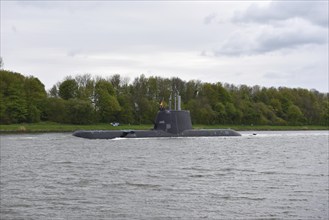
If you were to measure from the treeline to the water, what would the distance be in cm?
5638

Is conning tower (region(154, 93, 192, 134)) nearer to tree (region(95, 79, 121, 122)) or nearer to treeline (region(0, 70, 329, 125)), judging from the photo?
treeline (region(0, 70, 329, 125))

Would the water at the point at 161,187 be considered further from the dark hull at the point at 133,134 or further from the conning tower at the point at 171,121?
the conning tower at the point at 171,121

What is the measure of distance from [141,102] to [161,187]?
86244 mm

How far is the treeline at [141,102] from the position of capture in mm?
97812

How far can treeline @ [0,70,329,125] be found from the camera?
97.8 meters

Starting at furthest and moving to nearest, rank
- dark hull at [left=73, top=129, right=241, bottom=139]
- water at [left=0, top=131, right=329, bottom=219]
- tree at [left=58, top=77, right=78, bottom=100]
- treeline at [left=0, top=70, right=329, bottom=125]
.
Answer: tree at [left=58, top=77, right=78, bottom=100]
treeline at [left=0, top=70, right=329, bottom=125]
dark hull at [left=73, top=129, right=241, bottom=139]
water at [left=0, top=131, right=329, bottom=219]

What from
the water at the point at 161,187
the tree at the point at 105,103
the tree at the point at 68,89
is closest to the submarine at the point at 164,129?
the water at the point at 161,187

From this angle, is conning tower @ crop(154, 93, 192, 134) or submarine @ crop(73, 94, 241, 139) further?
conning tower @ crop(154, 93, 192, 134)

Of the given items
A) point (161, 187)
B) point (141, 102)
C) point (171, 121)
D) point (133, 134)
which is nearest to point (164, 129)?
point (171, 121)

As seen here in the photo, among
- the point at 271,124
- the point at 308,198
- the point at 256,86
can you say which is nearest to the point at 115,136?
the point at 308,198

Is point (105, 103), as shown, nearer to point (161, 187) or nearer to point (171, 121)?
point (171, 121)

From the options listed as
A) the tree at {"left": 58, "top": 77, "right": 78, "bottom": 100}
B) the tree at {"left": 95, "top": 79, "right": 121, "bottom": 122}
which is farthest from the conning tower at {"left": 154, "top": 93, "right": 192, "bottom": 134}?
the tree at {"left": 58, "top": 77, "right": 78, "bottom": 100}

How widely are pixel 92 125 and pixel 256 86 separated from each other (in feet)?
207

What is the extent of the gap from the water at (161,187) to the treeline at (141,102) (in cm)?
5638
